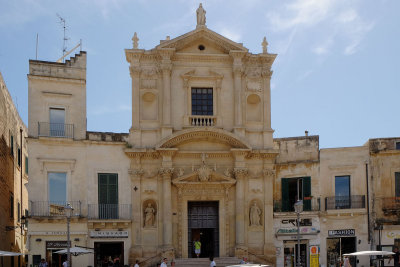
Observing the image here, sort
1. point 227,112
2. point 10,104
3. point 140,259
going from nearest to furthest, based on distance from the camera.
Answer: point 140,259, point 227,112, point 10,104

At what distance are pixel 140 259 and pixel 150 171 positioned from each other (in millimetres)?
4864

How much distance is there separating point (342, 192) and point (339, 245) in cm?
307

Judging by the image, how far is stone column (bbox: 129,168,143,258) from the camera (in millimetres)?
33906

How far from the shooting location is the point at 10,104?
39.4 meters

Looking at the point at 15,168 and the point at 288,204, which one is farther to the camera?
the point at 15,168

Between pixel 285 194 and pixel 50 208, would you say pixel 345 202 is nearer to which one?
pixel 285 194

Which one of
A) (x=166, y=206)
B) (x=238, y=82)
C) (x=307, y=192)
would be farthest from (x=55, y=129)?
(x=307, y=192)

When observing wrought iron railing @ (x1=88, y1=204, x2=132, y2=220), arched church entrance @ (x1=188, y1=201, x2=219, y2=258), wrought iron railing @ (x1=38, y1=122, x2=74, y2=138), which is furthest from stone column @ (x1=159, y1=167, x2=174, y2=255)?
wrought iron railing @ (x1=38, y1=122, x2=74, y2=138)

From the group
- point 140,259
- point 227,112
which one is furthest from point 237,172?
point 140,259

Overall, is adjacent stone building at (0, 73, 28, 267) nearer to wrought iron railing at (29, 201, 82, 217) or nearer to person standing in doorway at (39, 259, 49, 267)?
wrought iron railing at (29, 201, 82, 217)

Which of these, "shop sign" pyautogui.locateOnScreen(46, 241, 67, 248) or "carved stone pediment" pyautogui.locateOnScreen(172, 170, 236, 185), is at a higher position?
"carved stone pediment" pyautogui.locateOnScreen(172, 170, 236, 185)

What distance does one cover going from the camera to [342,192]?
3628 centimetres

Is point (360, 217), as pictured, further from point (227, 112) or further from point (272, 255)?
point (227, 112)

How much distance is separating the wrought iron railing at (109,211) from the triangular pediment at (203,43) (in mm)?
9395
